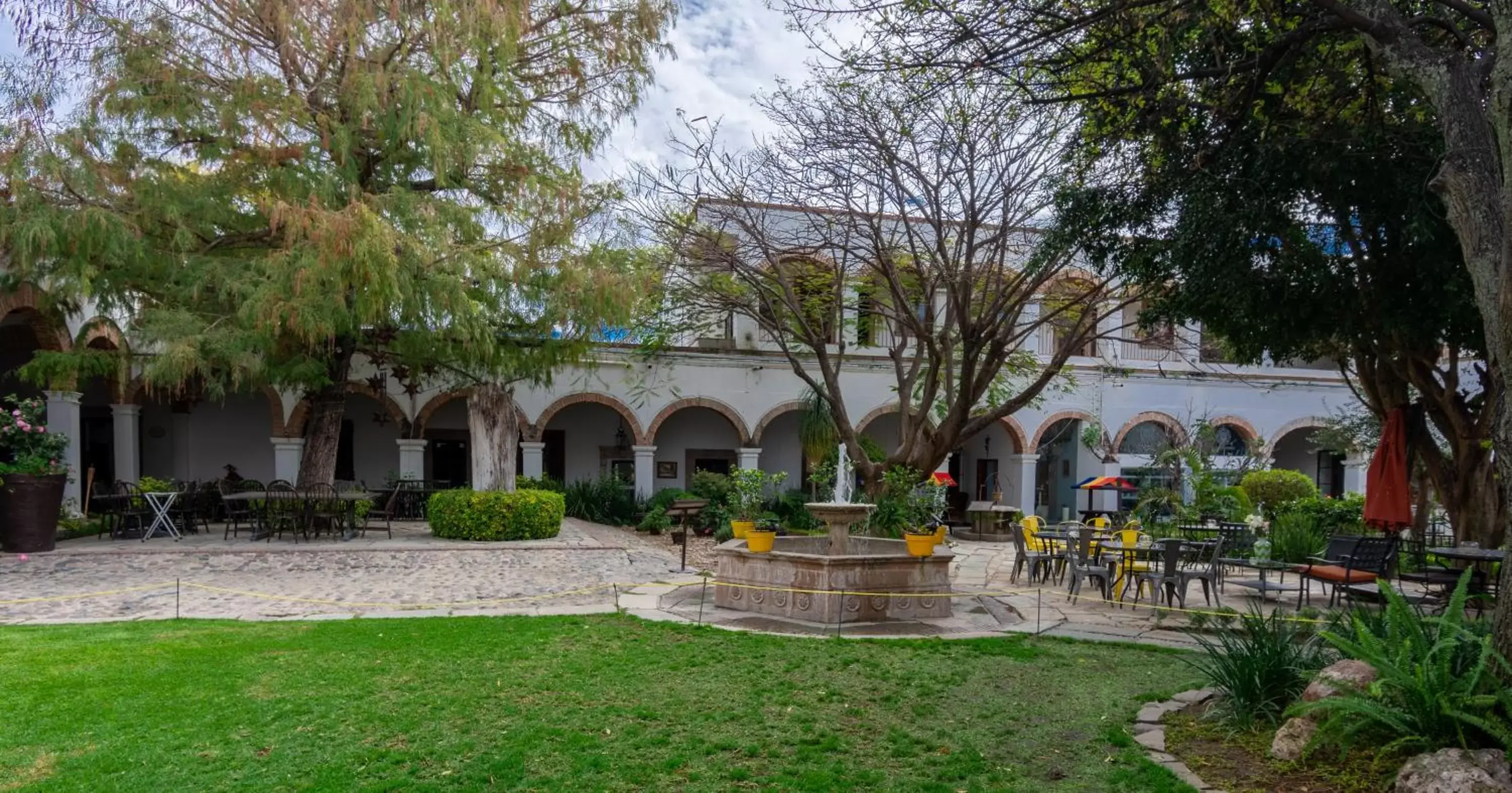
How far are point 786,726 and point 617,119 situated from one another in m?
11.1

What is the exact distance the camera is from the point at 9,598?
825 cm

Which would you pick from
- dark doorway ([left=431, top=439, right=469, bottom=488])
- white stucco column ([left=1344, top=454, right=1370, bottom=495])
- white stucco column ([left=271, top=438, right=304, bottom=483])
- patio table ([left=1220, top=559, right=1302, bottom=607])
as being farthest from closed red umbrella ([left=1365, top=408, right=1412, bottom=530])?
white stucco column ([left=271, top=438, right=304, bottom=483])

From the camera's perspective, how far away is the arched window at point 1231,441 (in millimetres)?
19891

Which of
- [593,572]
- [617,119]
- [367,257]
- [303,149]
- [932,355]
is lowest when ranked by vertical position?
[593,572]

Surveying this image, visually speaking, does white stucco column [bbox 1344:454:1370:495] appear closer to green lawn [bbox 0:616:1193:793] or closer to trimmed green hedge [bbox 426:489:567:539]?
green lawn [bbox 0:616:1193:793]

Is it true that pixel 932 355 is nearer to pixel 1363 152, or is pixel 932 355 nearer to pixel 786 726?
pixel 1363 152

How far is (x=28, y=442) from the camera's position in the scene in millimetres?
10461

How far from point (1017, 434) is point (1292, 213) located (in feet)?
38.3

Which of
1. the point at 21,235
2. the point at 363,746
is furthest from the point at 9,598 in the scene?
the point at 363,746

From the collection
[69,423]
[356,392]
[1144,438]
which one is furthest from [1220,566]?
[69,423]

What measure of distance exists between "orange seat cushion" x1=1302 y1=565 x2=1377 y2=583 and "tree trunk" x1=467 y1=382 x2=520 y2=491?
33.2 ft

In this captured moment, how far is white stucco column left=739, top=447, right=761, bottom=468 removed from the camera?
59.7ft

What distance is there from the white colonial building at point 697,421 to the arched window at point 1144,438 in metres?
0.03

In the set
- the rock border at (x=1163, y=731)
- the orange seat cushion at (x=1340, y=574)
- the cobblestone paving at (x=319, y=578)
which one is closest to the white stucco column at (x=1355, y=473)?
the orange seat cushion at (x=1340, y=574)
